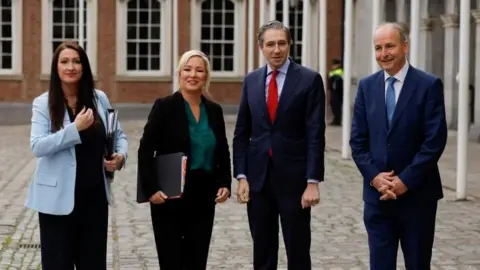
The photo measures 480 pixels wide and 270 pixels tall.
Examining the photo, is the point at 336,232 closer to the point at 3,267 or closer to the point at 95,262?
the point at 3,267

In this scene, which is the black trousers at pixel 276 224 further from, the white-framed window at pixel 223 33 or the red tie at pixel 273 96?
the white-framed window at pixel 223 33

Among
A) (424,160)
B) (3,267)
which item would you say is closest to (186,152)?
(424,160)

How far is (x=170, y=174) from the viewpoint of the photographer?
6055 mm

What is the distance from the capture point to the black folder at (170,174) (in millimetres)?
5984

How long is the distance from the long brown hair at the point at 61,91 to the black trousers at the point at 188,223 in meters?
0.68

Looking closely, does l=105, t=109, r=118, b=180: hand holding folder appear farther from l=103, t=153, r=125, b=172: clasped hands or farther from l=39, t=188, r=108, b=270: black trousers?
l=39, t=188, r=108, b=270: black trousers

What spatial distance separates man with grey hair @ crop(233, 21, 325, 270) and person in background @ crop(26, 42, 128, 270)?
2.78ft

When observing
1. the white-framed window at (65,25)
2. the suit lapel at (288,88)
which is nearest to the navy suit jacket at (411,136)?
A: the suit lapel at (288,88)

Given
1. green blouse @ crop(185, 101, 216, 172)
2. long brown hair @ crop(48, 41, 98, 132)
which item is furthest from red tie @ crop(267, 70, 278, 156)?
long brown hair @ crop(48, 41, 98, 132)

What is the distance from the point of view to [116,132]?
6.01 meters

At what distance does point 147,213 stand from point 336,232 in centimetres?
223

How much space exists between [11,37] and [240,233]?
25885 mm

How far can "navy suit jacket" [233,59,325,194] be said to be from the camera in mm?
6199

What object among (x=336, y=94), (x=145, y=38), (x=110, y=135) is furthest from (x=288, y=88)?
(x=145, y=38)
